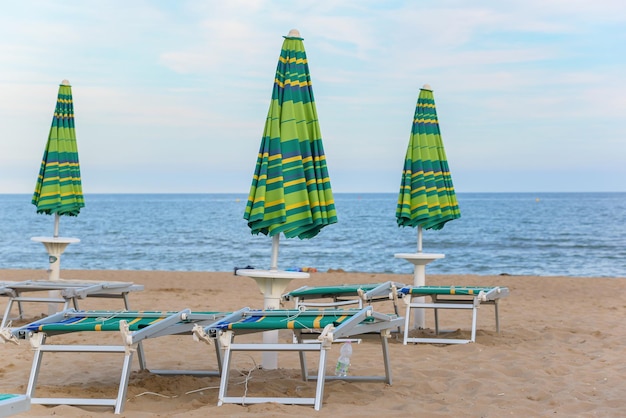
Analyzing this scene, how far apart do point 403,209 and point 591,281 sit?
7.60 meters

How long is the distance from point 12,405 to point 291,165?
319 centimetres

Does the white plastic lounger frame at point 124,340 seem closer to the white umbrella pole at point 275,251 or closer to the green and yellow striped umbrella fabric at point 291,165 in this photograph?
the white umbrella pole at point 275,251

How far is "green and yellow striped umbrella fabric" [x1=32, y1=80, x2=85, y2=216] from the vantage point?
8461mm

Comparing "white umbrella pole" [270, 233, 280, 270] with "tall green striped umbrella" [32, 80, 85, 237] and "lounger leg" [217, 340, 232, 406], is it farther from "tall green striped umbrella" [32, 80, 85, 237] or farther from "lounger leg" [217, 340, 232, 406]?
"tall green striped umbrella" [32, 80, 85, 237]

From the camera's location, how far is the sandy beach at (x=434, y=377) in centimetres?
436

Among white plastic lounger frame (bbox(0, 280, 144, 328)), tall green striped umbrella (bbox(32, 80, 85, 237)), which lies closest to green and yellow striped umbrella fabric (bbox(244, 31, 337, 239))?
white plastic lounger frame (bbox(0, 280, 144, 328))

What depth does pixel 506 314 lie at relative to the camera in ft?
30.7

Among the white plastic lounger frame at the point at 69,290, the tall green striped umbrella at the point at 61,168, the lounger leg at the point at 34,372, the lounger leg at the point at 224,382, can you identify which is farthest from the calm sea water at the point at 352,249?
the lounger leg at the point at 34,372

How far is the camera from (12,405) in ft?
7.59

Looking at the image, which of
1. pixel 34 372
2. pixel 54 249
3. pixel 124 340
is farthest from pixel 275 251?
pixel 54 249

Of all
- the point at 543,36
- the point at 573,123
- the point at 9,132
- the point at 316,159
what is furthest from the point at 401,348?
the point at 573,123

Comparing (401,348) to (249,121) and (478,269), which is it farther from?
(249,121)

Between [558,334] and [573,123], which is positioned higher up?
[573,123]

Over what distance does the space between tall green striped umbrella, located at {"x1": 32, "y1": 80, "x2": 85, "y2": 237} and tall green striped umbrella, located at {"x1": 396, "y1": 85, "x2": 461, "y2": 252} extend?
361cm
